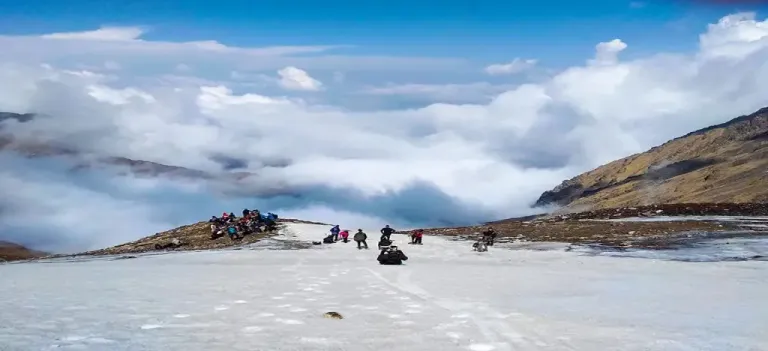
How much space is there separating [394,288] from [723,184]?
445 feet

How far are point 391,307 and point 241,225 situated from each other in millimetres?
33083

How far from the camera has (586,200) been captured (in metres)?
195

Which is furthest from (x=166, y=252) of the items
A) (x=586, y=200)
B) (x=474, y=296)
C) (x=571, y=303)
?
(x=586, y=200)

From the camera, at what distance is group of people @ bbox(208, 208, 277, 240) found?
150ft

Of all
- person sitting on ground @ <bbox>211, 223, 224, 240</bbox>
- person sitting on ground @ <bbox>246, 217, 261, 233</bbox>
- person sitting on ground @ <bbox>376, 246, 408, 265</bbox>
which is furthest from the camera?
person sitting on ground @ <bbox>246, 217, 261, 233</bbox>

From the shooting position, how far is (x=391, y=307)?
654 inches

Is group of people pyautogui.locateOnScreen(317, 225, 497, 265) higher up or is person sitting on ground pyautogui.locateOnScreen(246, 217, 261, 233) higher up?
person sitting on ground pyautogui.locateOnScreen(246, 217, 261, 233)

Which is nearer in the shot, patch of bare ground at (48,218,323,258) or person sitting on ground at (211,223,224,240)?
patch of bare ground at (48,218,323,258)

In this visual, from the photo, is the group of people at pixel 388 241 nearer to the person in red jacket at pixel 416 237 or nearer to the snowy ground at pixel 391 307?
the person in red jacket at pixel 416 237

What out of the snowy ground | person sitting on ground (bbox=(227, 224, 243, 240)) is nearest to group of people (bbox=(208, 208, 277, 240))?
person sitting on ground (bbox=(227, 224, 243, 240))

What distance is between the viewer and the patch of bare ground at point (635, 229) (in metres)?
41.2

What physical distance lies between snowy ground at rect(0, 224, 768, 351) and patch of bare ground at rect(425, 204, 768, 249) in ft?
39.1

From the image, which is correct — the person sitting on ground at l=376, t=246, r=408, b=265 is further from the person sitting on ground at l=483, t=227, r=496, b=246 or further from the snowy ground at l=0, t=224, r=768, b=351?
the person sitting on ground at l=483, t=227, r=496, b=246

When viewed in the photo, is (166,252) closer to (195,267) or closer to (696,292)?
(195,267)
